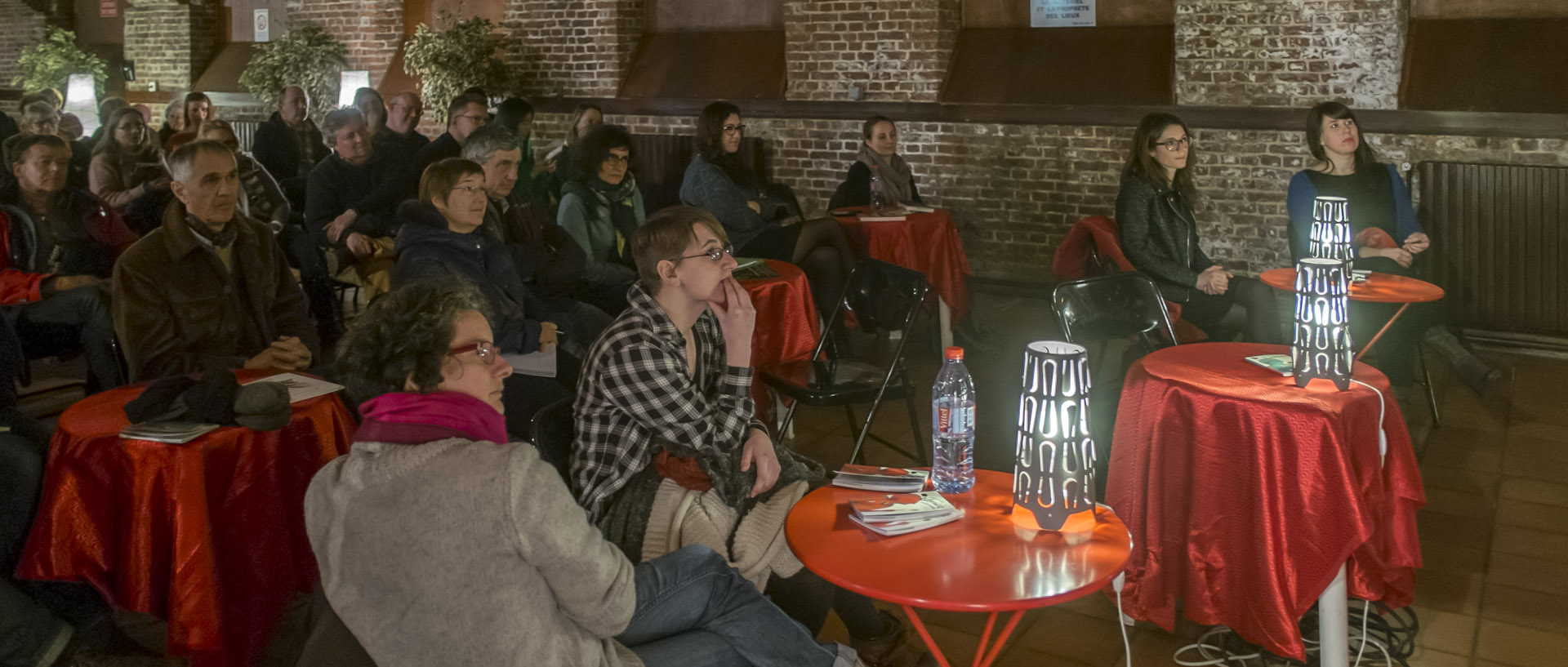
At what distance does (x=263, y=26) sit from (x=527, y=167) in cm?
643

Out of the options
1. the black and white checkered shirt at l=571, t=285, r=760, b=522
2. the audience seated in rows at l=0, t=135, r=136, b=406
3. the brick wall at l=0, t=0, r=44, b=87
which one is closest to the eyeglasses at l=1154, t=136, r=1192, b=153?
the black and white checkered shirt at l=571, t=285, r=760, b=522

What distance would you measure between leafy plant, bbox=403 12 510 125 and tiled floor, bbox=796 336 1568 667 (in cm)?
538

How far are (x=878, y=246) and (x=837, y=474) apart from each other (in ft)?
11.4

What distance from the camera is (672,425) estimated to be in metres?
2.58

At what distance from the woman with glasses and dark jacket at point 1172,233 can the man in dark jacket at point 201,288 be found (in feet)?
9.86

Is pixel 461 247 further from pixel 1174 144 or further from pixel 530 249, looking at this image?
pixel 1174 144

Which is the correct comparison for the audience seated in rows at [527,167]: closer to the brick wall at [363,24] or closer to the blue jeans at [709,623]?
the brick wall at [363,24]

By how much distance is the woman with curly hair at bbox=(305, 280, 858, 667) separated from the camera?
1761mm

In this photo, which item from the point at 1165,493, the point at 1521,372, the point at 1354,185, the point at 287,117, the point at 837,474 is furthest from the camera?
the point at 287,117

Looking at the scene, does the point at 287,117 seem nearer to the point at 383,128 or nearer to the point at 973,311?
the point at 383,128

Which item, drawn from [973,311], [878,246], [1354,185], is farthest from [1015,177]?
[1354,185]

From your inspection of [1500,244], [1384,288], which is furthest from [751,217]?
[1500,244]

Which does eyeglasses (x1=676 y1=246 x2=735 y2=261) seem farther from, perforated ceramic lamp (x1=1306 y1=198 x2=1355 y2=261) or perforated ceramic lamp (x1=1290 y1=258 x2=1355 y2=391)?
perforated ceramic lamp (x1=1306 y1=198 x2=1355 y2=261)

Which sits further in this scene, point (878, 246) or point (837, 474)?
point (878, 246)
